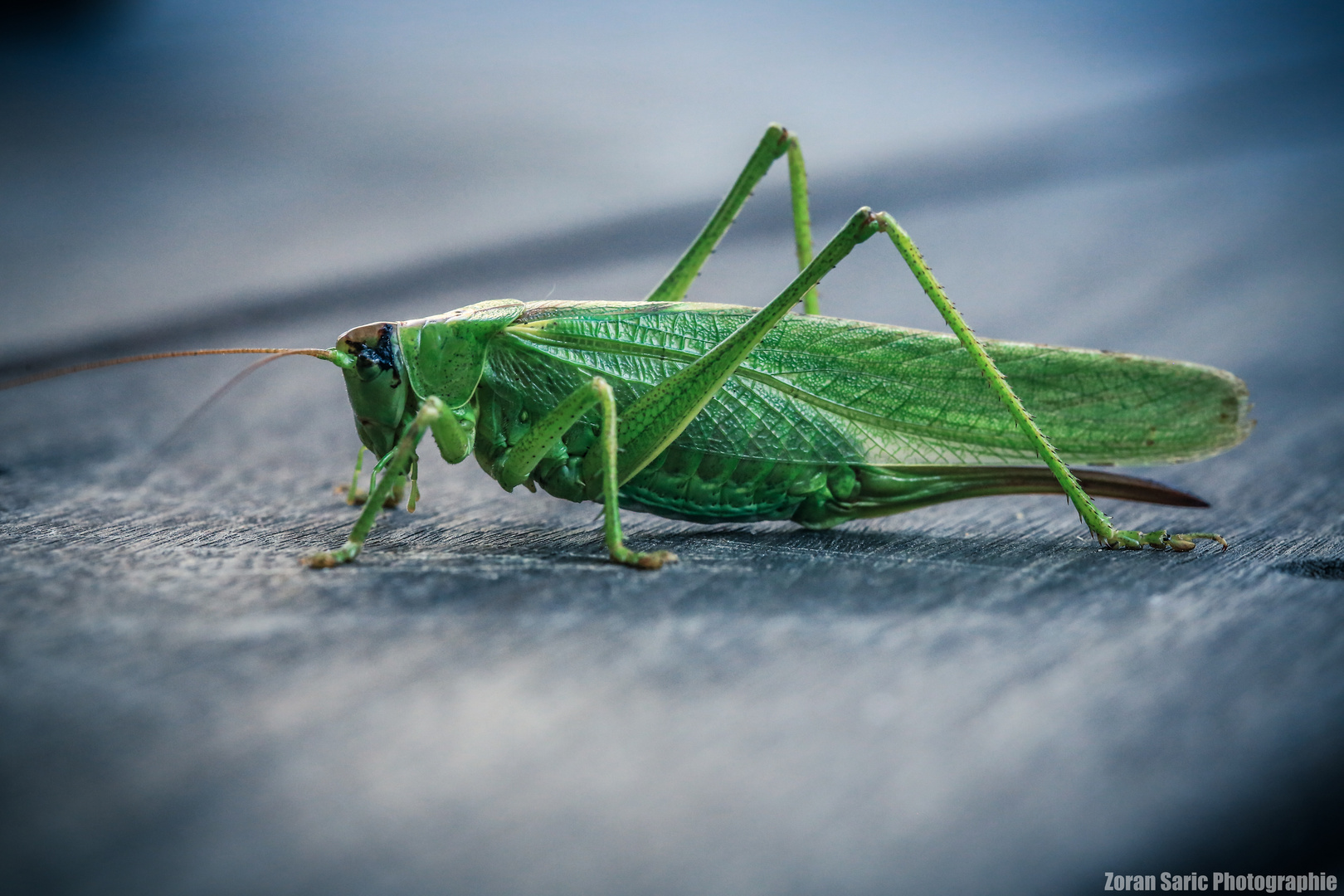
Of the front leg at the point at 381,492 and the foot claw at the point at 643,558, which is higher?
the front leg at the point at 381,492

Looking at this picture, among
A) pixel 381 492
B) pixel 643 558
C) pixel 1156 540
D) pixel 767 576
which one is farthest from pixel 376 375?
pixel 1156 540

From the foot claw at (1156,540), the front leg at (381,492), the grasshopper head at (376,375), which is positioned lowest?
the foot claw at (1156,540)

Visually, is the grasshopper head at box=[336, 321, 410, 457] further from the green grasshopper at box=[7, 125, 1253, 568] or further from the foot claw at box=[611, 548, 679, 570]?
the foot claw at box=[611, 548, 679, 570]

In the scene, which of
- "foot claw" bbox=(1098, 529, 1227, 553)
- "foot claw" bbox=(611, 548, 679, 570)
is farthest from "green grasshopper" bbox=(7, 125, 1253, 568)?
"foot claw" bbox=(611, 548, 679, 570)

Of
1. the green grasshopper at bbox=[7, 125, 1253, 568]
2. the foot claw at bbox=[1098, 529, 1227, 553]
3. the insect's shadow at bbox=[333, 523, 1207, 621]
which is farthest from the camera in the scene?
the green grasshopper at bbox=[7, 125, 1253, 568]

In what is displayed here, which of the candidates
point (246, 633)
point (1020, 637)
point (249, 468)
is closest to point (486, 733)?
point (246, 633)

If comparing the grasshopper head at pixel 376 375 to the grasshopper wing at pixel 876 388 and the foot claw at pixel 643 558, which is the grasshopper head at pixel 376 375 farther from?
the foot claw at pixel 643 558

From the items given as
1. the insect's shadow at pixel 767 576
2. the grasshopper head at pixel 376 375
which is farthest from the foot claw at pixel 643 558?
the grasshopper head at pixel 376 375
